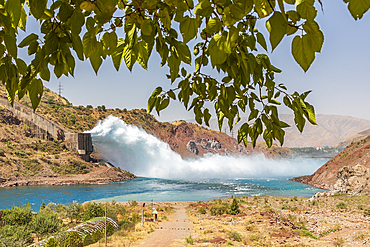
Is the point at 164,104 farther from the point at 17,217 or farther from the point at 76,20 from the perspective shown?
the point at 17,217

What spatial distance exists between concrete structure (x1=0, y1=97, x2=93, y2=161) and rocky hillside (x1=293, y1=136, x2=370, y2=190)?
32994mm

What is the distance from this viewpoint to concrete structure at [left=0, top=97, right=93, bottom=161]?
3300cm

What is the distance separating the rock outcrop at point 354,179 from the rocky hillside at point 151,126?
113ft

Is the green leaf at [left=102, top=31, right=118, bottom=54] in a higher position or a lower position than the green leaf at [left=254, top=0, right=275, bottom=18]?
higher

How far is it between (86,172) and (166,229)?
73.0 ft

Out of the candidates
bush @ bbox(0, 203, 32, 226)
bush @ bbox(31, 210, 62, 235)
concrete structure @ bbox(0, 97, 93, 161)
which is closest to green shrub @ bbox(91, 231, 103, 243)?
bush @ bbox(31, 210, 62, 235)

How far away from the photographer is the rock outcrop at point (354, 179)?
19031mm

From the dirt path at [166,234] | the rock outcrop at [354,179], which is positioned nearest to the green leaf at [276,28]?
A: the dirt path at [166,234]

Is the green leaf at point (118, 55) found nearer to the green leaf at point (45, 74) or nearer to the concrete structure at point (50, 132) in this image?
the green leaf at point (45, 74)

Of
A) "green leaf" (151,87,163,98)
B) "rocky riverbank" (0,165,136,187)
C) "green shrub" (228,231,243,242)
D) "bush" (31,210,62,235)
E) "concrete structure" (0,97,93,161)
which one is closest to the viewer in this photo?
"green leaf" (151,87,163,98)

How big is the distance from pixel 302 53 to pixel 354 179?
2468 cm

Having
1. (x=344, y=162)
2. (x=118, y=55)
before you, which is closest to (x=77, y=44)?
(x=118, y=55)

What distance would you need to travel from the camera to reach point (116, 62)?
2.42 ft

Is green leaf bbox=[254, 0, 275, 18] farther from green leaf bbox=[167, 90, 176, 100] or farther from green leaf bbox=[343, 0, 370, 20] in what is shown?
green leaf bbox=[167, 90, 176, 100]
